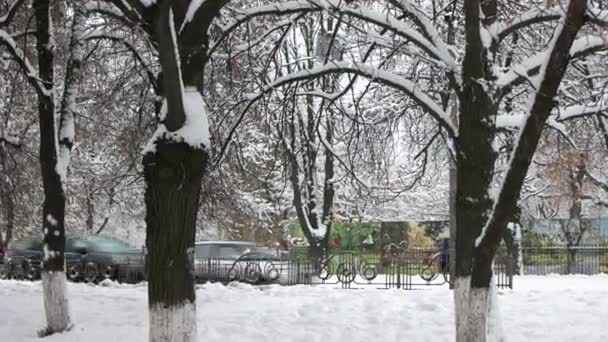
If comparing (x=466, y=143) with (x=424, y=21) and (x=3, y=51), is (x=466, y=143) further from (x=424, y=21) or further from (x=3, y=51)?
(x=3, y=51)

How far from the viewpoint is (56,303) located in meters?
11.5

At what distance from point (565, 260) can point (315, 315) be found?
15107 millimetres

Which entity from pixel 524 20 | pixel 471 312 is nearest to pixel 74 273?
pixel 524 20

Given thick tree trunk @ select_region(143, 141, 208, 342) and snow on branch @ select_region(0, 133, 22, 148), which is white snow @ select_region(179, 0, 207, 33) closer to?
thick tree trunk @ select_region(143, 141, 208, 342)

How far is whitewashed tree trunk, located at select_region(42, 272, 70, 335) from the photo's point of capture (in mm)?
11508

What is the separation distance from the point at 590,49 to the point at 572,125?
5.10 meters

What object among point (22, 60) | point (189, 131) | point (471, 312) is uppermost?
point (22, 60)

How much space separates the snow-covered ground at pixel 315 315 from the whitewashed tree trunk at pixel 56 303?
230mm

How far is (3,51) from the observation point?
12852mm

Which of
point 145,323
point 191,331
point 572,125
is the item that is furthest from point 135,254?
point 191,331

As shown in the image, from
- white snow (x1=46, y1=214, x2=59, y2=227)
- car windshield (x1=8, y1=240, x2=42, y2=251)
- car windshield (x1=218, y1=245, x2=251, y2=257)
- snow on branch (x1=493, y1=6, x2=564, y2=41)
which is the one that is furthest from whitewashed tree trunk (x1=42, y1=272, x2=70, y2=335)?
car windshield (x1=8, y1=240, x2=42, y2=251)

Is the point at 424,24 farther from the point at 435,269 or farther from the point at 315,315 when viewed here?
the point at 435,269

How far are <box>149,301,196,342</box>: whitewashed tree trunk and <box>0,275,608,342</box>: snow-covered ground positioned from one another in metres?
3.75

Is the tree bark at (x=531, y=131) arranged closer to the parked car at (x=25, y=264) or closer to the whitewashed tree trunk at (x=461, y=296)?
the whitewashed tree trunk at (x=461, y=296)
